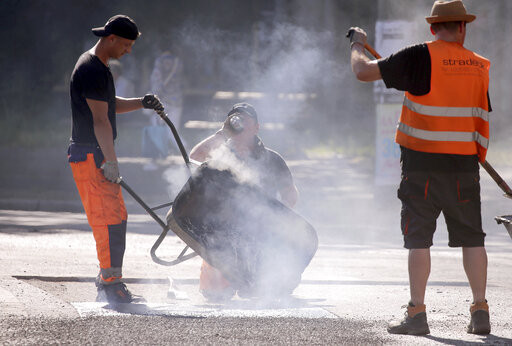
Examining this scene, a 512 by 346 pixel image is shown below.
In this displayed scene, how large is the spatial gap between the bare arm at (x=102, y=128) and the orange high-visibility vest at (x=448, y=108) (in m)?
1.71

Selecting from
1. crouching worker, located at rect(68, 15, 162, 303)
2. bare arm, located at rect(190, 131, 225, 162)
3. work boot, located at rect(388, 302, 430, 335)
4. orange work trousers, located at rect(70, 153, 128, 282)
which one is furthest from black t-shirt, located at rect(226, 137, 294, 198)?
work boot, located at rect(388, 302, 430, 335)

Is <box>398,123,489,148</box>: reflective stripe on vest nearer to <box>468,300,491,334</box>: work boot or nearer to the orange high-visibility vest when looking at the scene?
the orange high-visibility vest

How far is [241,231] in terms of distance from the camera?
5.30 metres

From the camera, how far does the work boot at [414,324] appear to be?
4.42 meters

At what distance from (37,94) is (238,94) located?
500cm

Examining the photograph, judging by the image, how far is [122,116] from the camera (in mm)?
21484

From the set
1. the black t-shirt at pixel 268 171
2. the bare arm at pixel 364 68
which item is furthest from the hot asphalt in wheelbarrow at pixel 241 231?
the bare arm at pixel 364 68

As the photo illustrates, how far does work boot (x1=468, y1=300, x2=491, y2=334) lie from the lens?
174 inches

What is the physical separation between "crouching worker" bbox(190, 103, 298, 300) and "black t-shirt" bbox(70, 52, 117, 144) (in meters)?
0.90

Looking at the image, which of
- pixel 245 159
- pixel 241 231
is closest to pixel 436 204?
pixel 241 231

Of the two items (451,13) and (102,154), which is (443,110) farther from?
(102,154)

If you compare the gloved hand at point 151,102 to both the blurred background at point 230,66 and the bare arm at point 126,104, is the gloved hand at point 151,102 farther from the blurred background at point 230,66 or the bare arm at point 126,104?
the blurred background at point 230,66

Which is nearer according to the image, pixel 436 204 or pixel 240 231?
pixel 436 204

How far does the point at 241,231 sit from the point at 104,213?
0.80 metres
